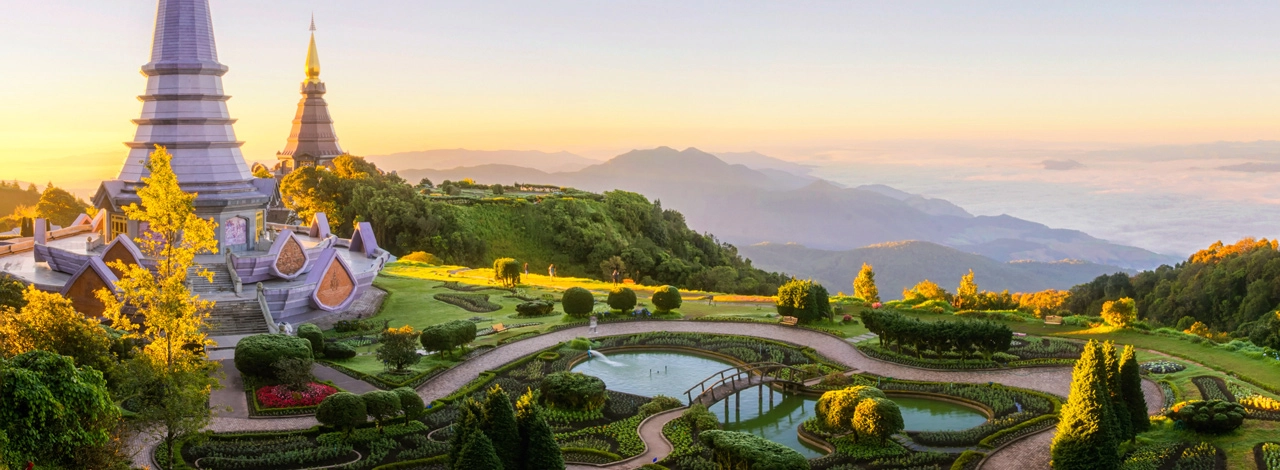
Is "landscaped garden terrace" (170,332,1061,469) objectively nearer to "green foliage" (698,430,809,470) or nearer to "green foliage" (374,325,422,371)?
"green foliage" (698,430,809,470)

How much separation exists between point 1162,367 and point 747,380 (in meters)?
14.8

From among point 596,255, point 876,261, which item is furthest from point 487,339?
point 876,261

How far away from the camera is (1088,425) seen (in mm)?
23172

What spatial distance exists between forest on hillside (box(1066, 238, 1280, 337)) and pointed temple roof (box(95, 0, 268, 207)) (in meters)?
48.4

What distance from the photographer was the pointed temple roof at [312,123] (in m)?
86.2

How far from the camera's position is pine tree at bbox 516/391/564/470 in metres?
22.4

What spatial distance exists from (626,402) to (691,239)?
63.1 metres

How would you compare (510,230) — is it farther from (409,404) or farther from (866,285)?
(409,404)

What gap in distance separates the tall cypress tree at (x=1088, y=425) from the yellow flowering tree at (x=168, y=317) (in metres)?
20.9

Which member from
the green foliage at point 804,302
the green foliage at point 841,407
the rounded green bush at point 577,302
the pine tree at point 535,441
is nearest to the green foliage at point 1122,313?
the green foliage at point 804,302

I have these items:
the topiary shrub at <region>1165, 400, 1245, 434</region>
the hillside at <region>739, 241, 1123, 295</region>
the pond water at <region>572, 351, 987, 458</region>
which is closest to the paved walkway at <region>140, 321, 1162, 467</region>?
the pond water at <region>572, 351, 987, 458</region>

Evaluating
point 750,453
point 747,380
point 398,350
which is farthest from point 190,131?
point 750,453

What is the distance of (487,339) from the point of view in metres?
40.4

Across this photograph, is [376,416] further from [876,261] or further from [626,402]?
[876,261]
